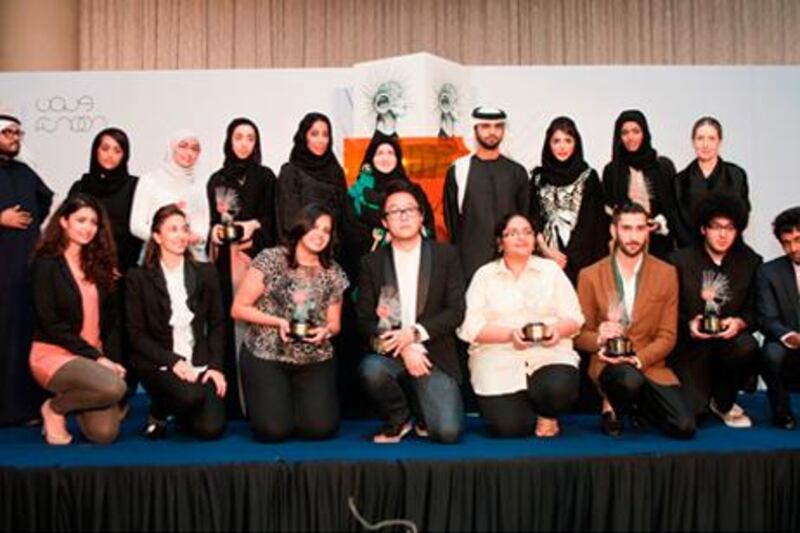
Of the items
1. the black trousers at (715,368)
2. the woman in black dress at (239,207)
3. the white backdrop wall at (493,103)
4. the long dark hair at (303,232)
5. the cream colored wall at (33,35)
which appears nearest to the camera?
the long dark hair at (303,232)

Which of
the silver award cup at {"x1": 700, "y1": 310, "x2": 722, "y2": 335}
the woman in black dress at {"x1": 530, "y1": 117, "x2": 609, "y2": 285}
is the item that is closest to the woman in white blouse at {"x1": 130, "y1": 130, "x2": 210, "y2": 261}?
the woman in black dress at {"x1": 530, "y1": 117, "x2": 609, "y2": 285}

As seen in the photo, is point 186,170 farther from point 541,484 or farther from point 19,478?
point 541,484

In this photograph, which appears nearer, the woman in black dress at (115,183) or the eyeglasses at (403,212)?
the eyeglasses at (403,212)

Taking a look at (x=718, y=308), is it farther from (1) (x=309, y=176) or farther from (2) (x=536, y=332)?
(1) (x=309, y=176)

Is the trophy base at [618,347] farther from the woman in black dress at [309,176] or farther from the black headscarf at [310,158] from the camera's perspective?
the black headscarf at [310,158]

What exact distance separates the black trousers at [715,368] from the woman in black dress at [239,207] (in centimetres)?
212

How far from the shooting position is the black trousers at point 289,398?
402 cm

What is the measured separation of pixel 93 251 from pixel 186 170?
892 mm

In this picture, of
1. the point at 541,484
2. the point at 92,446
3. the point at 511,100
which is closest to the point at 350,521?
the point at 541,484

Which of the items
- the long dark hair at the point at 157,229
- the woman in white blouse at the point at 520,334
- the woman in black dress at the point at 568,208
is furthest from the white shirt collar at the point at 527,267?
the long dark hair at the point at 157,229

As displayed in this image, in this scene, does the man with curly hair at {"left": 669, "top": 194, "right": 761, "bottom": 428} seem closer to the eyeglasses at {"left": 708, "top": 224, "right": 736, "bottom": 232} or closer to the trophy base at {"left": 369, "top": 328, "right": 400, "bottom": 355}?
the eyeglasses at {"left": 708, "top": 224, "right": 736, "bottom": 232}

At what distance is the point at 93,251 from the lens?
169 inches

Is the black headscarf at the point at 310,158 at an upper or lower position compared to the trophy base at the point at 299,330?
upper

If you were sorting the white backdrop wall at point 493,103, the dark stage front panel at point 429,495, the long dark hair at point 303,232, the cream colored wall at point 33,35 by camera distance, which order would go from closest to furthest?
the dark stage front panel at point 429,495 < the long dark hair at point 303,232 < the white backdrop wall at point 493,103 < the cream colored wall at point 33,35
